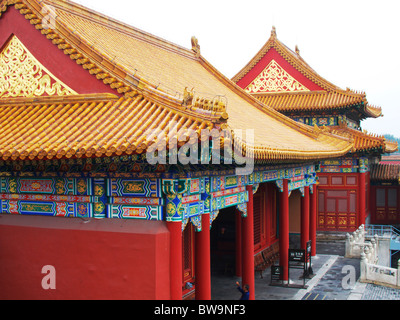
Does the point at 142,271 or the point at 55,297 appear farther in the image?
the point at 55,297

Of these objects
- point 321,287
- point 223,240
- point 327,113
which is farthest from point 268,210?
point 327,113

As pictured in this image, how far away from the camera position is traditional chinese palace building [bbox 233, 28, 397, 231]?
90.6ft

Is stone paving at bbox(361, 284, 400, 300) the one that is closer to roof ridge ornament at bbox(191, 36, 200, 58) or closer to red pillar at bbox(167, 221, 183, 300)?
red pillar at bbox(167, 221, 183, 300)

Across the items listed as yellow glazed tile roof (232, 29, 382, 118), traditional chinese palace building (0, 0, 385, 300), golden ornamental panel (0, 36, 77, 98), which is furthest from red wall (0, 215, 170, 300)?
yellow glazed tile roof (232, 29, 382, 118)

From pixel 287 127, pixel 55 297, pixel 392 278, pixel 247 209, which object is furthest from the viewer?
pixel 287 127

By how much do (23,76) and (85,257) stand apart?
4.57 m

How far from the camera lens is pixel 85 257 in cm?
1044

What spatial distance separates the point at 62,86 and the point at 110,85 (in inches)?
48.3

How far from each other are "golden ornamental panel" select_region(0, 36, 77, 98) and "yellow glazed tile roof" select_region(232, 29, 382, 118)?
63.6 feet

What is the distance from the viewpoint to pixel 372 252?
21172 mm

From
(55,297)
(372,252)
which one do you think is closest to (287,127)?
(372,252)

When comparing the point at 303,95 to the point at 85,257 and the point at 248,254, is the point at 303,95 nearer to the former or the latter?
the point at 248,254

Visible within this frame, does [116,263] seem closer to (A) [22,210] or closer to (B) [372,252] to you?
(A) [22,210]

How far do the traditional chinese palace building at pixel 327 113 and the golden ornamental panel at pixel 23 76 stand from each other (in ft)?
58.4
